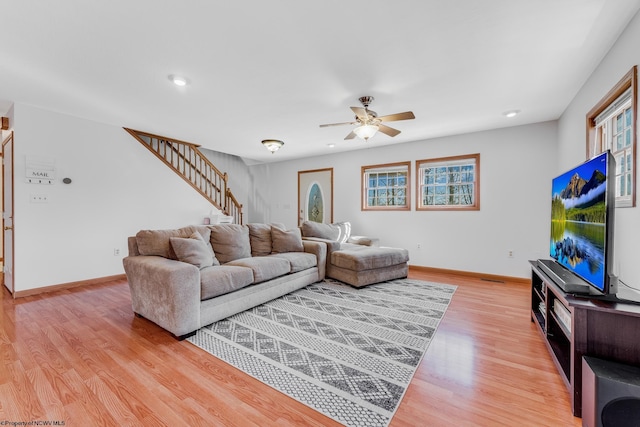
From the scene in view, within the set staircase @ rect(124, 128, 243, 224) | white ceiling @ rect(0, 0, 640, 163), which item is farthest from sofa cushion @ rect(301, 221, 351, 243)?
staircase @ rect(124, 128, 243, 224)

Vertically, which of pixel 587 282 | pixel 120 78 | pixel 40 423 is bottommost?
pixel 40 423

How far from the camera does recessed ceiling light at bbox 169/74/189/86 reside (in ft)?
8.55

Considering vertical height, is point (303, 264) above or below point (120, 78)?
below

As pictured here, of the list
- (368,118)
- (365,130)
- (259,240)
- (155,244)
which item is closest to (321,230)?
(259,240)

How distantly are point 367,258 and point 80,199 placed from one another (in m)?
4.14

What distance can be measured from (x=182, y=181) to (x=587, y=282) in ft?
18.1

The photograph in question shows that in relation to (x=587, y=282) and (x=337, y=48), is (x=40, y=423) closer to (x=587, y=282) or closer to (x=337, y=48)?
(x=337, y=48)

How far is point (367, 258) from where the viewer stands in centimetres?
379

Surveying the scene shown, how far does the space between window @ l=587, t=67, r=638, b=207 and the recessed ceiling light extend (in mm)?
3551

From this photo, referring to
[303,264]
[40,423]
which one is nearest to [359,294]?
[303,264]

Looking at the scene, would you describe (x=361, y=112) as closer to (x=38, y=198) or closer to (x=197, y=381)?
(x=197, y=381)

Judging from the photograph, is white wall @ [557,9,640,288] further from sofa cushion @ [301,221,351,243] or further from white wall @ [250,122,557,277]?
sofa cushion @ [301,221,351,243]

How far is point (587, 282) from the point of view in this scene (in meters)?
1.66

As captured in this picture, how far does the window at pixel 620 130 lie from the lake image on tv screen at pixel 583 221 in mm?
336
